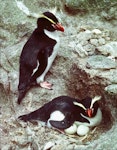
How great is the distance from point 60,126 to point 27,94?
0.52 m

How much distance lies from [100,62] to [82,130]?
0.57 m

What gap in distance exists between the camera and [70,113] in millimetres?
4219

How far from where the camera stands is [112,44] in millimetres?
4707

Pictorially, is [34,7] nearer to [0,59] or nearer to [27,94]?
[0,59]

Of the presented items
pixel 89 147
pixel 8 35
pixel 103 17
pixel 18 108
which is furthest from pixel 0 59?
pixel 89 147

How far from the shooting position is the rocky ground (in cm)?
416

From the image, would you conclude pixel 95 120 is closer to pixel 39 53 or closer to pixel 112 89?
pixel 112 89

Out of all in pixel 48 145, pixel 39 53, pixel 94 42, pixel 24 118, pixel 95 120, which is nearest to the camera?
pixel 48 145

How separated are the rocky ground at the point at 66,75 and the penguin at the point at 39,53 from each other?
9 cm

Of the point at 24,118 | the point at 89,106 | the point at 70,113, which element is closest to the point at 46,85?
the point at 24,118

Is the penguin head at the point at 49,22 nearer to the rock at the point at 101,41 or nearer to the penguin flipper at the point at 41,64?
the penguin flipper at the point at 41,64

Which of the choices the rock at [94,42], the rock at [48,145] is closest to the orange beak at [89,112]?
the rock at [48,145]

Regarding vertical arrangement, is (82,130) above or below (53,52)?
below

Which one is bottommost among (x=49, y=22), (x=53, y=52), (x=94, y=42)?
(x=94, y=42)
